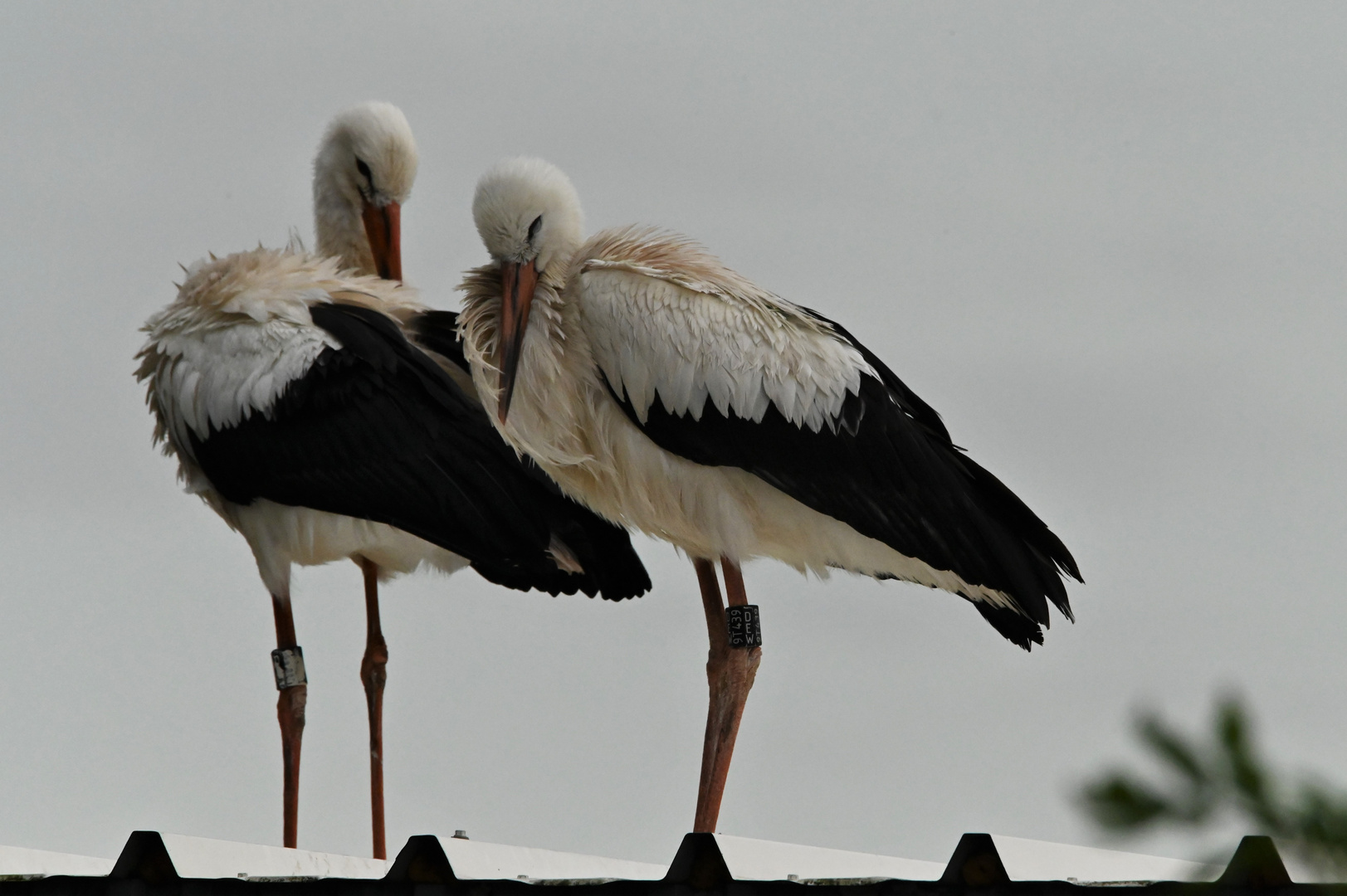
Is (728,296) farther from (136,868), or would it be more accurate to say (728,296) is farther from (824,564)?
(136,868)

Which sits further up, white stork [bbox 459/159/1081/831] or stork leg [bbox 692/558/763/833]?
white stork [bbox 459/159/1081/831]

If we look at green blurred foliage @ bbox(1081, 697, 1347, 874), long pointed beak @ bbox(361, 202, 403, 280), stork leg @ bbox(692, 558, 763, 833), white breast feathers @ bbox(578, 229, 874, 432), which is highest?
long pointed beak @ bbox(361, 202, 403, 280)

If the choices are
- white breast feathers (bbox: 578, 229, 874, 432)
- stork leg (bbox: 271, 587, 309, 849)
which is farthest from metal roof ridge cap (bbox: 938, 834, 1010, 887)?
stork leg (bbox: 271, 587, 309, 849)

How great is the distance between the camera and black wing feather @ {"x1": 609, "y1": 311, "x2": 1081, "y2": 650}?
4.75m

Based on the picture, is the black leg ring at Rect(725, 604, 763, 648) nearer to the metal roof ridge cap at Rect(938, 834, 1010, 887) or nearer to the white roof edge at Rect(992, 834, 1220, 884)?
the white roof edge at Rect(992, 834, 1220, 884)

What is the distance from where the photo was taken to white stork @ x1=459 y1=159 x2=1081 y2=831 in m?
4.79

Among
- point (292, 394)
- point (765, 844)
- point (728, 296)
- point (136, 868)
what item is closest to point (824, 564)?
point (728, 296)

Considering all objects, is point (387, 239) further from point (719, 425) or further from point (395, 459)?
point (719, 425)

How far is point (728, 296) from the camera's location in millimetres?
4902

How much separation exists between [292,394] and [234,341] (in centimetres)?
34

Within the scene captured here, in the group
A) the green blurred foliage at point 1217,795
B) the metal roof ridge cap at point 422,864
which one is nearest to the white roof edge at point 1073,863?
the metal roof ridge cap at point 422,864

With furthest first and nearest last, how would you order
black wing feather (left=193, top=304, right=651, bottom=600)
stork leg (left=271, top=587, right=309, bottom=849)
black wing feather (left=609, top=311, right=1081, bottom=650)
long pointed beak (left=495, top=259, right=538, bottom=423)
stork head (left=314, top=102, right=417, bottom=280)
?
stork head (left=314, top=102, right=417, bottom=280)
stork leg (left=271, top=587, right=309, bottom=849)
black wing feather (left=193, top=304, right=651, bottom=600)
long pointed beak (left=495, top=259, right=538, bottom=423)
black wing feather (left=609, top=311, right=1081, bottom=650)

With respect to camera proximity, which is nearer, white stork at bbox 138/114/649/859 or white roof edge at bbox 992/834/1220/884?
white roof edge at bbox 992/834/1220/884

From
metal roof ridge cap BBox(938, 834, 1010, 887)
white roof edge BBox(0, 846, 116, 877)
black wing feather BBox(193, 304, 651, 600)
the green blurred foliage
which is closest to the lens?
the green blurred foliage
